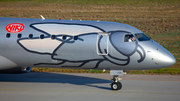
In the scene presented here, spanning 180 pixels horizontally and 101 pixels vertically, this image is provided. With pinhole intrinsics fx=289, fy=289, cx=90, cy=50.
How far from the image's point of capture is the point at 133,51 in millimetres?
13586

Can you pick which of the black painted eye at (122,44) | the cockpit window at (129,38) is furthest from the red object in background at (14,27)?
the cockpit window at (129,38)

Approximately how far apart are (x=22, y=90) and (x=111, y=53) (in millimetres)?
4908

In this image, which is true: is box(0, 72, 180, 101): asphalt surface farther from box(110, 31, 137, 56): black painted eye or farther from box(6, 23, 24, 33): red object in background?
box(6, 23, 24, 33): red object in background

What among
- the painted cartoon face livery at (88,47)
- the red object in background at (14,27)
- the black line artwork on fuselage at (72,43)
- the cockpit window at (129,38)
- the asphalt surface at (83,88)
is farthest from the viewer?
the red object in background at (14,27)

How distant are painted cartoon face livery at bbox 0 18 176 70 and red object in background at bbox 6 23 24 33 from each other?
0.17 ft

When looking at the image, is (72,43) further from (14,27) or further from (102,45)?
(14,27)

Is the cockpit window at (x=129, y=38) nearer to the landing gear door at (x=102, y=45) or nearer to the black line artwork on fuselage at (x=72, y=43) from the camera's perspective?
the black line artwork on fuselage at (x=72, y=43)

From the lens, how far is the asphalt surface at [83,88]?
1314 centimetres

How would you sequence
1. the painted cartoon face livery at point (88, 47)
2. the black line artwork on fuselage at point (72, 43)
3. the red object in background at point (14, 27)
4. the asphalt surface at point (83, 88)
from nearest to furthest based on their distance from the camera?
the asphalt surface at point (83, 88) < the painted cartoon face livery at point (88, 47) < the black line artwork on fuselage at point (72, 43) < the red object in background at point (14, 27)

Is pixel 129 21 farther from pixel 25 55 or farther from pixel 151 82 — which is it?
pixel 25 55

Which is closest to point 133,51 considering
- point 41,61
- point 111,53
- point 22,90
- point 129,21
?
point 111,53

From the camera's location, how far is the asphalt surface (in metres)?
13.1

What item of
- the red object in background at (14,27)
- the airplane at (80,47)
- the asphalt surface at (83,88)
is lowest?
the asphalt surface at (83,88)

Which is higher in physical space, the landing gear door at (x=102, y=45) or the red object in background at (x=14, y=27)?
the red object in background at (x=14, y=27)
